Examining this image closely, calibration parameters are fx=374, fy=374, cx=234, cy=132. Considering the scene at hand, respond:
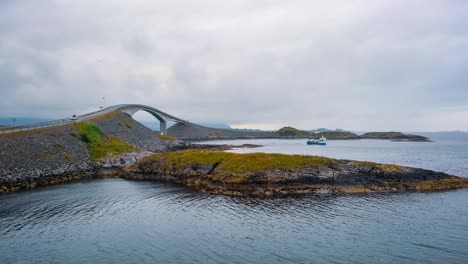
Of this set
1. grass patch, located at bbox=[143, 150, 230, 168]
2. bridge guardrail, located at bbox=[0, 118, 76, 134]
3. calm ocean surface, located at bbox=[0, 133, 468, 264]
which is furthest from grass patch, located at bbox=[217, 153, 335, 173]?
bridge guardrail, located at bbox=[0, 118, 76, 134]

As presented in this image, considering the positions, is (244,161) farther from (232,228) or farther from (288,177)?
(232,228)

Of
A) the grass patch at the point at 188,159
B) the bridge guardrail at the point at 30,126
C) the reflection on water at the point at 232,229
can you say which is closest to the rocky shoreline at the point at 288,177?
the grass patch at the point at 188,159

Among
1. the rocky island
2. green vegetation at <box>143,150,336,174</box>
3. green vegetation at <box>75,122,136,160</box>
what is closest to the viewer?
the rocky island

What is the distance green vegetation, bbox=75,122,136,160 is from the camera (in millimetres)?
93131

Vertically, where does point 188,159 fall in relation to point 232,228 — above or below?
above

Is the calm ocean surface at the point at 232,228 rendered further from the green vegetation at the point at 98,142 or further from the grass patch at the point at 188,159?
the green vegetation at the point at 98,142

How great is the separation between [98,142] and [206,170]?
146ft

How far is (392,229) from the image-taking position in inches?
1406

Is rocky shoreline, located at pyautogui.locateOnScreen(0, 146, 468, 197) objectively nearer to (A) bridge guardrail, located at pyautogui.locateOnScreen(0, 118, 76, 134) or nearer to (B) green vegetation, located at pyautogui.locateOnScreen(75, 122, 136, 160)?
(B) green vegetation, located at pyautogui.locateOnScreen(75, 122, 136, 160)

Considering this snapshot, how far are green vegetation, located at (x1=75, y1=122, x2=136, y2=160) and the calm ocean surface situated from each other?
3939cm

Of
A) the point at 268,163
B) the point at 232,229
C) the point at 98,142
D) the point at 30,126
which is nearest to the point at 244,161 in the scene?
the point at 268,163

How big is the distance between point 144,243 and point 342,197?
2921 centimetres

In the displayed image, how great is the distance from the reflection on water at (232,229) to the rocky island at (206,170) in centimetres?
558

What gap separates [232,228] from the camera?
3703cm
